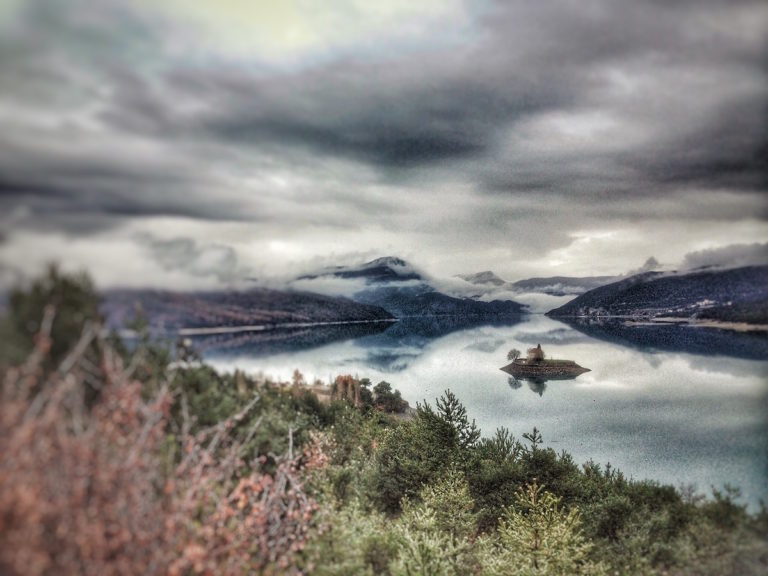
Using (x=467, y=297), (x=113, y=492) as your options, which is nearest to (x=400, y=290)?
(x=467, y=297)

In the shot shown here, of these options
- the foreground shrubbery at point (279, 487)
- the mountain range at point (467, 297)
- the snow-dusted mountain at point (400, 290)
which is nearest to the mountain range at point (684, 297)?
the mountain range at point (467, 297)

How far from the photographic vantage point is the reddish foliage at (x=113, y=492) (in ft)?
12.3

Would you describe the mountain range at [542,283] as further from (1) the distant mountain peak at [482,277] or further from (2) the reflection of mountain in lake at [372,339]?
(2) the reflection of mountain in lake at [372,339]

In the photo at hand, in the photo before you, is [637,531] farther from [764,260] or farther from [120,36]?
[120,36]

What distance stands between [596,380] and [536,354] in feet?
2.52

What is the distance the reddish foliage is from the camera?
12.3 ft

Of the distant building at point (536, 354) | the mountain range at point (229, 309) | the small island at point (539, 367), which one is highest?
the mountain range at point (229, 309)

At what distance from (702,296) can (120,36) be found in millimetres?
6702

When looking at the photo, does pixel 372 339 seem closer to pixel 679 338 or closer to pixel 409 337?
pixel 409 337

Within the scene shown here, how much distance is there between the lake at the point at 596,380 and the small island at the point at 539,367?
0.08 meters

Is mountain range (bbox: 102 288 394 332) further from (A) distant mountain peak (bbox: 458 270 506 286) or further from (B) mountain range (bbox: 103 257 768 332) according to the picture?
(A) distant mountain peak (bbox: 458 270 506 286)

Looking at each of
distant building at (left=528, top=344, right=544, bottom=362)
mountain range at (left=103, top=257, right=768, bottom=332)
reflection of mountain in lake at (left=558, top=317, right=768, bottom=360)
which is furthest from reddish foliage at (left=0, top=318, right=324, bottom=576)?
reflection of mountain in lake at (left=558, top=317, right=768, bottom=360)

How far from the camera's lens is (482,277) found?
22.1 ft

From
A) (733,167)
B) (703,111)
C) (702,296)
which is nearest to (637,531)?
(702,296)
